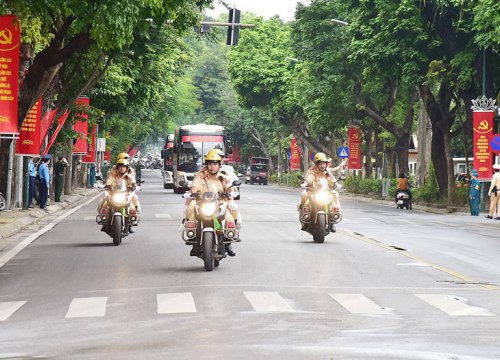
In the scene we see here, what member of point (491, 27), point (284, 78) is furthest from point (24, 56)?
point (284, 78)

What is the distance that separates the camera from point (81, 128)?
50781 millimetres

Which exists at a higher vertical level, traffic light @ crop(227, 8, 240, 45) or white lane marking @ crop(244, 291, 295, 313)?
traffic light @ crop(227, 8, 240, 45)

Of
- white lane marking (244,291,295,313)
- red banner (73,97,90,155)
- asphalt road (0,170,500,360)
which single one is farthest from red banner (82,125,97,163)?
white lane marking (244,291,295,313)

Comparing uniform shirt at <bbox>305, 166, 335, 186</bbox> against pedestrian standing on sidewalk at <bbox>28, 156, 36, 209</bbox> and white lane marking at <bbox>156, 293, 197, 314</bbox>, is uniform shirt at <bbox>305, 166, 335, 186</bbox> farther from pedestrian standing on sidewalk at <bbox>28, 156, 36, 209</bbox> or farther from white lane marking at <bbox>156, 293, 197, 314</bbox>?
pedestrian standing on sidewalk at <bbox>28, 156, 36, 209</bbox>

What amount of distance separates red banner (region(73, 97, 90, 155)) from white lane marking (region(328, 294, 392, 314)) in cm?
3152

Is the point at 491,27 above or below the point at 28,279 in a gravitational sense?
above

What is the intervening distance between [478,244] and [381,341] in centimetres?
1521

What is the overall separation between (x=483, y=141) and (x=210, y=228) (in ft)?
90.0

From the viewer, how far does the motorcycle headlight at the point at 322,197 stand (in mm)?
24312

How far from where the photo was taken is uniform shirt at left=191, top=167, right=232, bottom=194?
18438 mm

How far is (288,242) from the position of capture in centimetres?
2452

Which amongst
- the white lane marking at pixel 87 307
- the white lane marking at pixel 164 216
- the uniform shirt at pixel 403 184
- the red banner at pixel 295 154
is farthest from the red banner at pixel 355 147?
the white lane marking at pixel 87 307

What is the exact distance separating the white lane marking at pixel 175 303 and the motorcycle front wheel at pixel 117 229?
8.75 m

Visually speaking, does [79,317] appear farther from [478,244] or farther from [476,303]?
[478,244]
